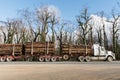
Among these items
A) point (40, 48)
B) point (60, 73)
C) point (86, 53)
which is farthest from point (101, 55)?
point (60, 73)

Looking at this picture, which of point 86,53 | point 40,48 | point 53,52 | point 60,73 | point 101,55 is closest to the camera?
point 60,73

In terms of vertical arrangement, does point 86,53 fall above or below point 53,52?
below

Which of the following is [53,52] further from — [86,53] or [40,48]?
[86,53]

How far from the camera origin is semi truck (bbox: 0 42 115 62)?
146 ft

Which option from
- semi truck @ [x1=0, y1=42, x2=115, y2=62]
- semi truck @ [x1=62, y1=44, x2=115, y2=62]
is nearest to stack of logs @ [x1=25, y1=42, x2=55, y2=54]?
semi truck @ [x1=0, y1=42, x2=115, y2=62]

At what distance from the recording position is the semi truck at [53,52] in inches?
1757

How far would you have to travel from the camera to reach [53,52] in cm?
4556

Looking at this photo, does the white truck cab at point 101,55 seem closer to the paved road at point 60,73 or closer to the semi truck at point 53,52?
the semi truck at point 53,52

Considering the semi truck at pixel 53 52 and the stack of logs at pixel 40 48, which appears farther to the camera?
the stack of logs at pixel 40 48

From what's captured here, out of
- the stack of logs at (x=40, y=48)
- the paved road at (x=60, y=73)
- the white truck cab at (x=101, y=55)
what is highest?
the stack of logs at (x=40, y=48)

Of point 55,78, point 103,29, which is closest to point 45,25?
point 103,29

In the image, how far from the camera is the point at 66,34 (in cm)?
7656

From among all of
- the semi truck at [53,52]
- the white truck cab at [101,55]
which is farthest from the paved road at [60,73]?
the white truck cab at [101,55]

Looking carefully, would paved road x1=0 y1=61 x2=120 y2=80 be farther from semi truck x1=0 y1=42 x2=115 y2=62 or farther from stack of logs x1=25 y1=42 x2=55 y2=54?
stack of logs x1=25 y1=42 x2=55 y2=54
